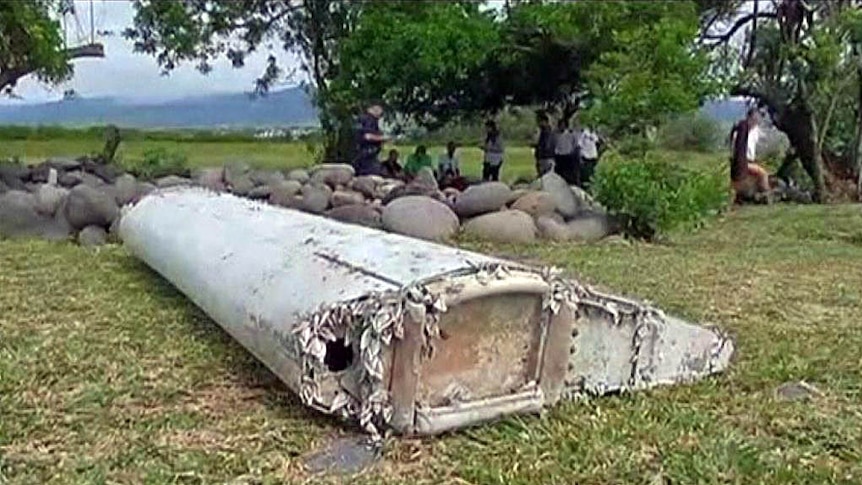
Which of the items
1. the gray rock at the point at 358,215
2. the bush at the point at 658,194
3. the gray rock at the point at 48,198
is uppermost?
the bush at the point at 658,194

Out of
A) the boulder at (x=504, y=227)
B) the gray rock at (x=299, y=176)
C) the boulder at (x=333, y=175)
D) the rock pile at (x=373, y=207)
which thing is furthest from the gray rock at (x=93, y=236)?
the boulder at (x=504, y=227)

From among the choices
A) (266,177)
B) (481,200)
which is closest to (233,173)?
(266,177)

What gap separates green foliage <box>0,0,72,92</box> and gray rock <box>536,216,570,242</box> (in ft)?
16.5

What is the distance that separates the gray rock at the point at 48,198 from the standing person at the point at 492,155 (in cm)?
616

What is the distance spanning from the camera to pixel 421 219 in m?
7.93

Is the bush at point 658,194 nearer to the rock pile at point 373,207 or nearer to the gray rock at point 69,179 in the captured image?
the rock pile at point 373,207

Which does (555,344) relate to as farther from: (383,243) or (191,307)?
(191,307)

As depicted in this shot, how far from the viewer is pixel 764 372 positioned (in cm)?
318

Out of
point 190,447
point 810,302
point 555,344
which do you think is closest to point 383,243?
point 555,344

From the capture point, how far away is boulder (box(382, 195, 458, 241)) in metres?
7.71

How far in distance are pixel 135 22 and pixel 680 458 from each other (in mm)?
14346

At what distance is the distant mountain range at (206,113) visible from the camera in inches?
597

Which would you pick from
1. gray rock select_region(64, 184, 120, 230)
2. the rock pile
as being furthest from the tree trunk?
gray rock select_region(64, 184, 120, 230)

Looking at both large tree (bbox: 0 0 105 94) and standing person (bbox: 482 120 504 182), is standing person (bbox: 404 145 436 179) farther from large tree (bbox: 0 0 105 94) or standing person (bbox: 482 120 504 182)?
large tree (bbox: 0 0 105 94)
